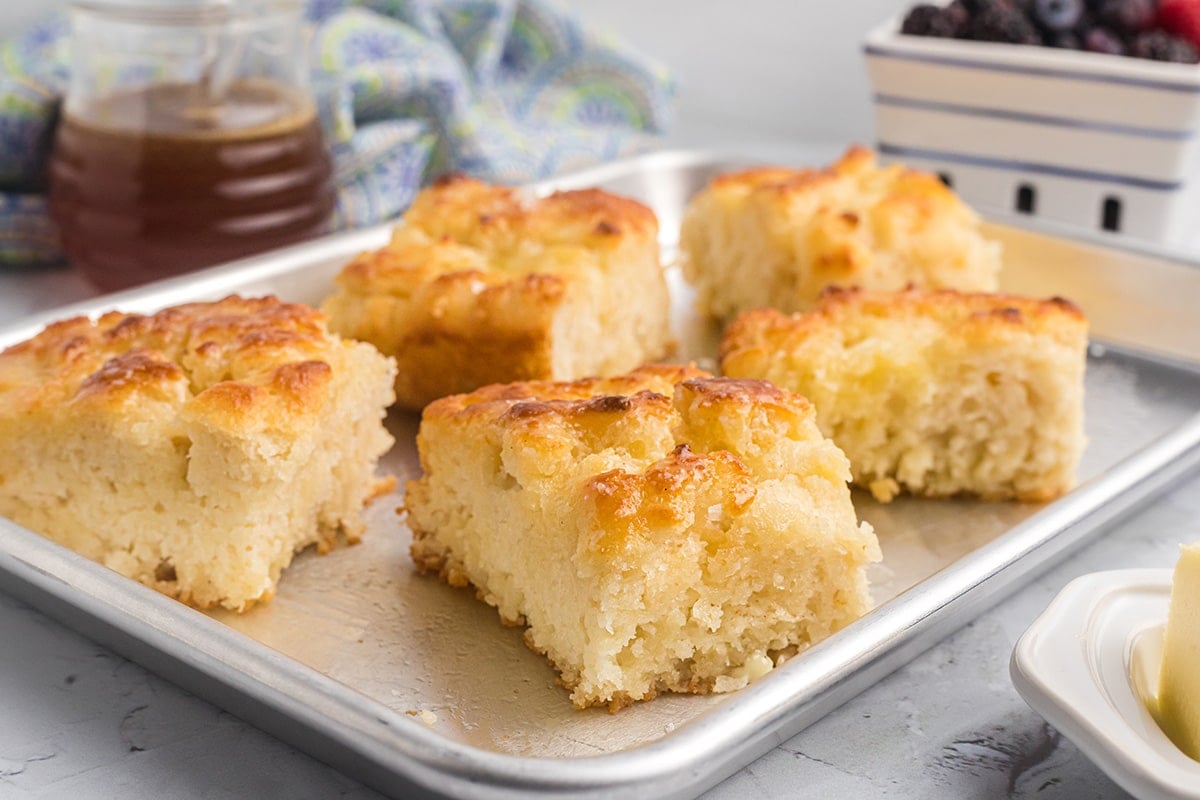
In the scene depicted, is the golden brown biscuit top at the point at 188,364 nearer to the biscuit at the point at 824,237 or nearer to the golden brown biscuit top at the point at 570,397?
the golden brown biscuit top at the point at 570,397

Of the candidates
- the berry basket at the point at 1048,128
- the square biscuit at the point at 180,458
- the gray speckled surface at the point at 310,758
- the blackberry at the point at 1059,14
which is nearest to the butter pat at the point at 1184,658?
the gray speckled surface at the point at 310,758

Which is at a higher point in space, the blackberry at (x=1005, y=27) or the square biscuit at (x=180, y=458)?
the blackberry at (x=1005, y=27)

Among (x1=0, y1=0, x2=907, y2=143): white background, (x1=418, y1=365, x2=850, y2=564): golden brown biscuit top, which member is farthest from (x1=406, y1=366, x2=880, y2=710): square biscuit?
(x1=0, y1=0, x2=907, y2=143): white background

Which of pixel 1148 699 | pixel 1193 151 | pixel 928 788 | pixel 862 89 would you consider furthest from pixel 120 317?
pixel 862 89

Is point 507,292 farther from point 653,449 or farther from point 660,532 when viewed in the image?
point 660,532

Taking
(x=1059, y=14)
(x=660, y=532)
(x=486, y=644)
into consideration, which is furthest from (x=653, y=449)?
(x=1059, y=14)

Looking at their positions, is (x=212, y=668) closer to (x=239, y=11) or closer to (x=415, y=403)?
(x=415, y=403)

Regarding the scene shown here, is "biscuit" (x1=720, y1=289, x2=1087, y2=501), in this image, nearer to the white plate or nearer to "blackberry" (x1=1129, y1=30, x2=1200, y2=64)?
the white plate
